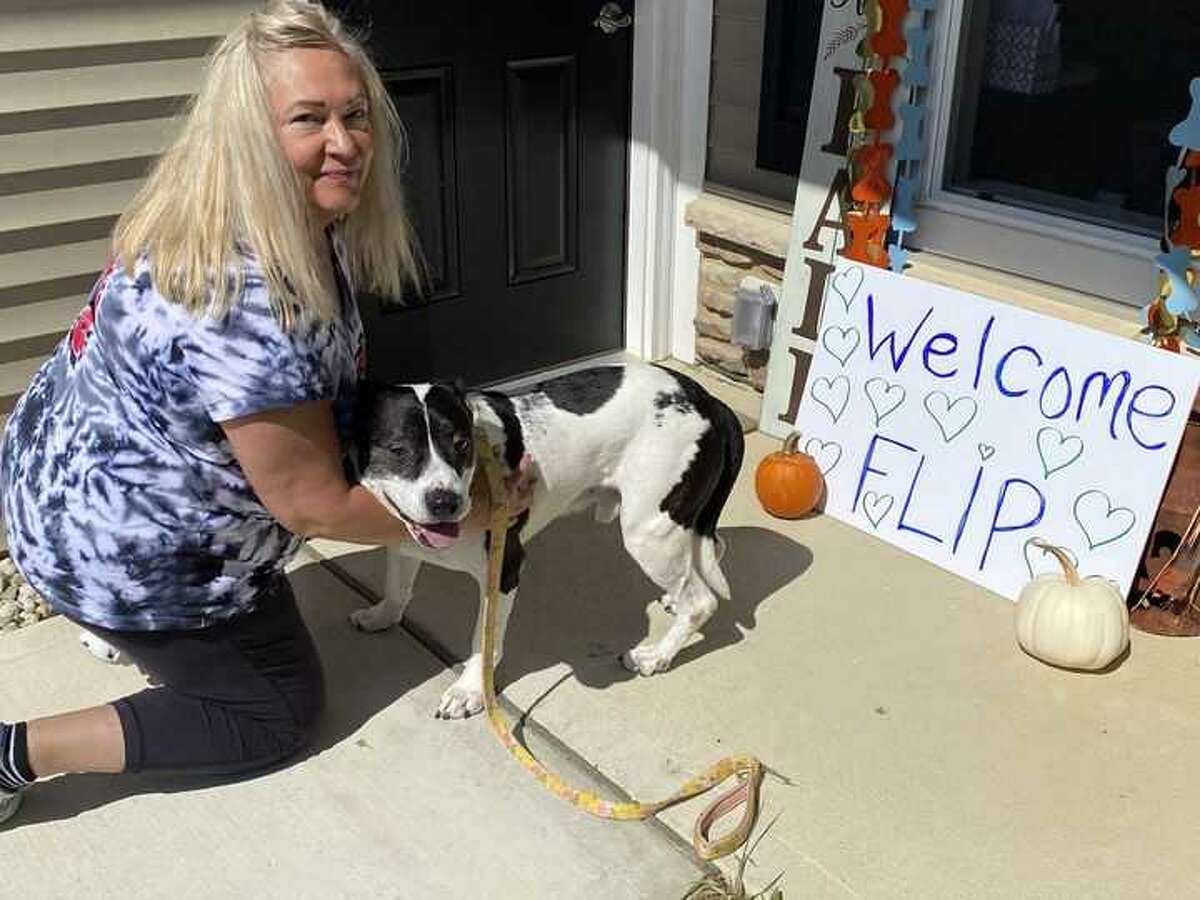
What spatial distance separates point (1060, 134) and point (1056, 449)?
1068mm

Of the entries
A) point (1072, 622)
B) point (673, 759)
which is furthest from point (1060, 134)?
point (673, 759)

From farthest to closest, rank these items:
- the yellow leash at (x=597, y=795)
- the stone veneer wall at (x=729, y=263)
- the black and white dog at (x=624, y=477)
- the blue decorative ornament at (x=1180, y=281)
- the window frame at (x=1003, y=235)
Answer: the stone veneer wall at (x=729, y=263) < the window frame at (x=1003, y=235) < the blue decorative ornament at (x=1180, y=281) < the black and white dog at (x=624, y=477) < the yellow leash at (x=597, y=795)

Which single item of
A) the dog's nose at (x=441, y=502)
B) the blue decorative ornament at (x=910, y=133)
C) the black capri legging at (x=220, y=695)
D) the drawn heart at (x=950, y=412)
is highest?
the blue decorative ornament at (x=910, y=133)

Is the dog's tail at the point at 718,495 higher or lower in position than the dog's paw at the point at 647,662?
higher

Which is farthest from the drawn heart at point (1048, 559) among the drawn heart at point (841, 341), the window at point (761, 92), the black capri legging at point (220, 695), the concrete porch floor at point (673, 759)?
the black capri legging at point (220, 695)

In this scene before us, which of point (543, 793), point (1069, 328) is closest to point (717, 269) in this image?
point (1069, 328)

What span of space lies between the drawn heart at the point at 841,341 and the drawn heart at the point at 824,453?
27 centimetres

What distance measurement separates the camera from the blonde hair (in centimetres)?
212

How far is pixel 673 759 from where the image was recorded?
272 cm

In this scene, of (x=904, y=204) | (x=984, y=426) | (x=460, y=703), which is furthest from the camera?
(x=904, y=204)

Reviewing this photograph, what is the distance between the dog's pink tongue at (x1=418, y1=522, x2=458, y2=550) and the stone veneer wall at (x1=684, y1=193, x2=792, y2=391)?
2.15 metres

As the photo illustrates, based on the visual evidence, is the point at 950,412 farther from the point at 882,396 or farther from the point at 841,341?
the point at 841,341

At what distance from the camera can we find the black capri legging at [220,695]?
2.47 metres

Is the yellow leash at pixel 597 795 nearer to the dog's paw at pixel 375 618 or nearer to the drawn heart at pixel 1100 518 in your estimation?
the dog's paw at pixel 375 618
